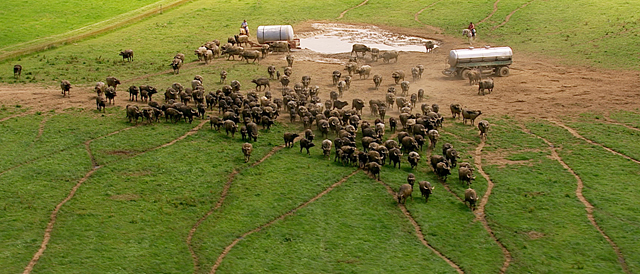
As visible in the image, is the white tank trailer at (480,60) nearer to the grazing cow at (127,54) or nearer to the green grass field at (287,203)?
the green grass field at (287,203)

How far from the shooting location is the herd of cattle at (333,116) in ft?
117

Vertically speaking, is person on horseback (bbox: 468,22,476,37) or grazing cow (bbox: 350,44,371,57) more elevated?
person on horseback (bbox: 468,22,476,37)

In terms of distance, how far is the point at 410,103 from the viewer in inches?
1795

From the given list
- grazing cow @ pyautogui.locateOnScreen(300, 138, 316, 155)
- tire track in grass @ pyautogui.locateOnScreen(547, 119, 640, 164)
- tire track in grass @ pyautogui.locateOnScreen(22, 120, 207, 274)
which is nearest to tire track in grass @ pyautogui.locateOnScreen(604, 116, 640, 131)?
tire track in grass @ pyautogui.locateOnScreen(547, 119, 640, 164)

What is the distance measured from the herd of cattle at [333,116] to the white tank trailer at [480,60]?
4641mm

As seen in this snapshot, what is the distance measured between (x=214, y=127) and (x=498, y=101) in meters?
20.5

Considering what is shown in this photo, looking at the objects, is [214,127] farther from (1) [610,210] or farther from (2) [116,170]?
(1) [610,210]

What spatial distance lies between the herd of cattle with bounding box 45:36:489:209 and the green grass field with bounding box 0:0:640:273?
80cm

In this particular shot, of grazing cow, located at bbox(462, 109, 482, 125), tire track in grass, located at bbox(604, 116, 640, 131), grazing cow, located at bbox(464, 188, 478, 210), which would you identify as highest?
grazing cow, located at bbox(462, 109, 482, 125)

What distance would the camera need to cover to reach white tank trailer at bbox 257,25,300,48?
209 feet

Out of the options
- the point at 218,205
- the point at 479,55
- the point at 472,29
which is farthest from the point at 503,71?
the point at 218,205

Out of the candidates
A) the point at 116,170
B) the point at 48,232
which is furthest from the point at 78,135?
the point at 48,232

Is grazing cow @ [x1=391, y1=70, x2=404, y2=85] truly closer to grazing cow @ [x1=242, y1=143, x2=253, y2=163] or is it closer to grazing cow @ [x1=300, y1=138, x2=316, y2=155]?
grazing cow @ [x1=300, y1=138, x2=316, y2=155]

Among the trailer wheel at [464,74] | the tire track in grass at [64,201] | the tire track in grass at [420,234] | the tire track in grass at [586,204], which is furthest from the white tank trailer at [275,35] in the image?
the tire track in grass at [420,234]
